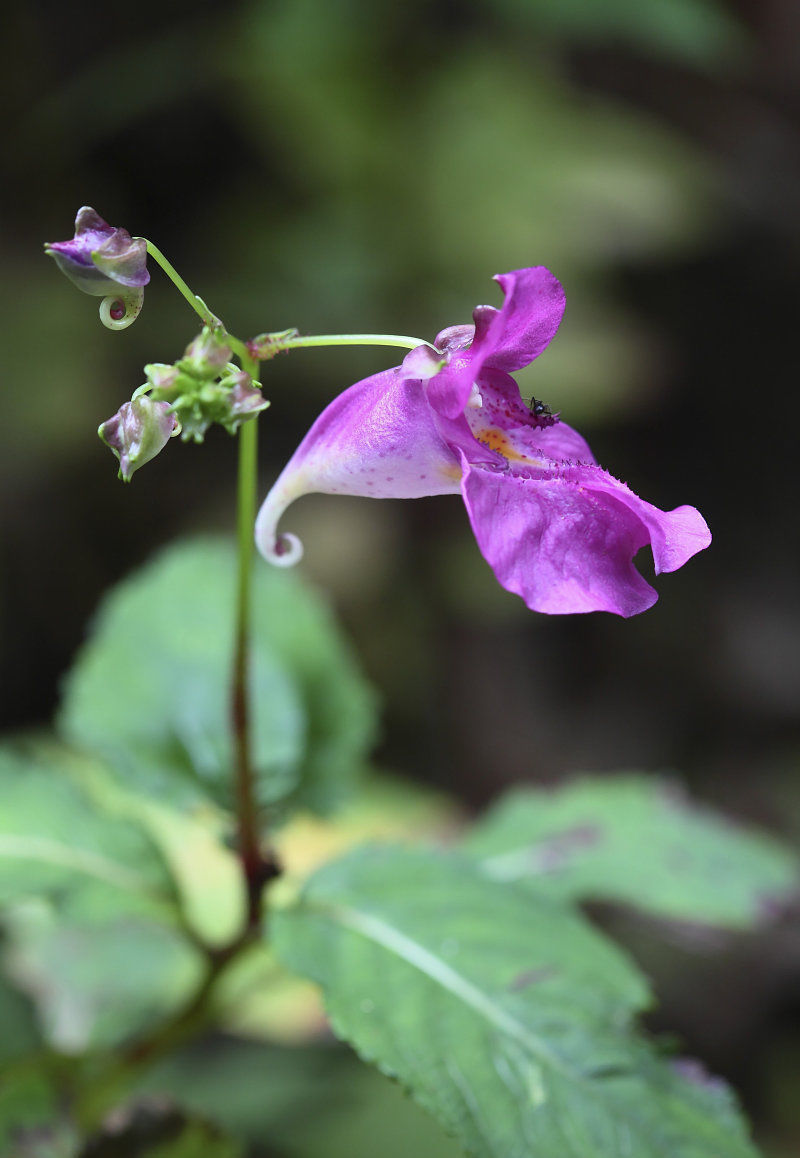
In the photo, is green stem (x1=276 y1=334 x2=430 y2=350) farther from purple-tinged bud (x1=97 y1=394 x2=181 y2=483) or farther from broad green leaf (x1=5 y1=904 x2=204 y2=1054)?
broad green leaf (x1=5 y1=904 x2=204 y2=1054)

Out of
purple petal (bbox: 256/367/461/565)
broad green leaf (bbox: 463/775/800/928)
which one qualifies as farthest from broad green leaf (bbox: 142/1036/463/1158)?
purple petal (bbox: 256/367/461/565)

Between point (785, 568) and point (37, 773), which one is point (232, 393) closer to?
point (37, 773)

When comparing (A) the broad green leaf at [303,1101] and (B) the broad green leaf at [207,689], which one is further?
(A) the broad green leaf at [303,1101]

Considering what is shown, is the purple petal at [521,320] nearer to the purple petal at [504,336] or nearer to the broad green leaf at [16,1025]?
the purple petal at [504,336]

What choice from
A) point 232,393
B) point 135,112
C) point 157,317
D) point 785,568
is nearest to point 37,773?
point 232,393

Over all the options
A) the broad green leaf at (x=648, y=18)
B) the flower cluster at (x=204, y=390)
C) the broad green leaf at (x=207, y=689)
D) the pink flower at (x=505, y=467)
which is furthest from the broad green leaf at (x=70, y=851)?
the broad green leaf at (x=648, y=18)

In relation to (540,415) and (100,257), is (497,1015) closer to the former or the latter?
(540,415)
